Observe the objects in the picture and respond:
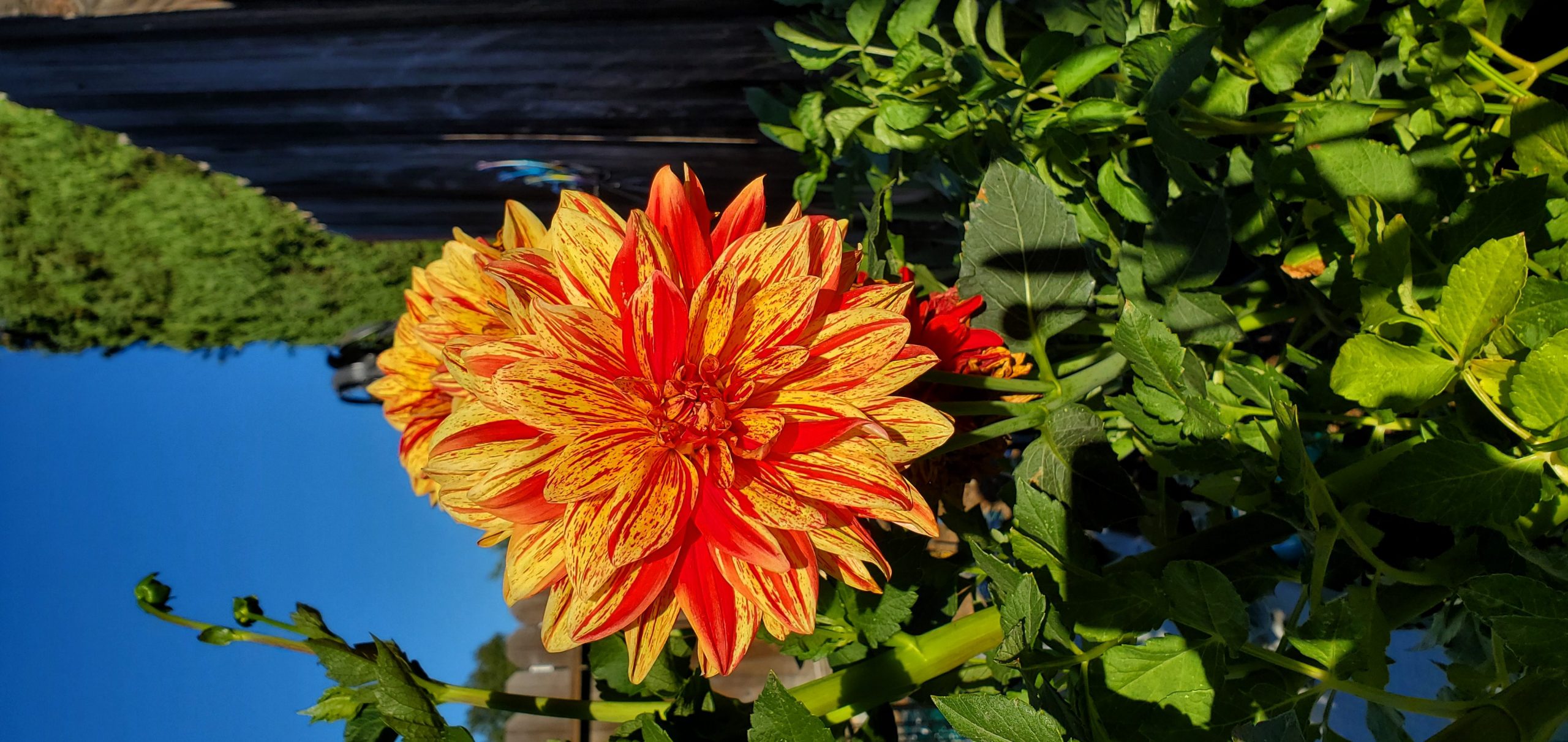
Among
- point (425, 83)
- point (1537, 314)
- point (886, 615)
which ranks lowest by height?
point (1537, 314)

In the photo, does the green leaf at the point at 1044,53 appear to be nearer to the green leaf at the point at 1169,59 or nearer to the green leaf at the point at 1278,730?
the green leaf at the point at 1169,59

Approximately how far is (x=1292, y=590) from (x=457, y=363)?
0.97m

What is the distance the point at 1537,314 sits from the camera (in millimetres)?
438

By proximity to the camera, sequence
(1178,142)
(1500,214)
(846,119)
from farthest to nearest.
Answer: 1. (846,119)
2. (1178,142)
3. (1500,214)

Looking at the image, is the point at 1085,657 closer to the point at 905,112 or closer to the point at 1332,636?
the point at 1332,636

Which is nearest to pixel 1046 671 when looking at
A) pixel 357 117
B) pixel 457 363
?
pixel 457 363

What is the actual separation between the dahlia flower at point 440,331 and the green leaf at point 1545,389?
20.8 inches

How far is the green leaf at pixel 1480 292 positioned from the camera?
392 millimetres

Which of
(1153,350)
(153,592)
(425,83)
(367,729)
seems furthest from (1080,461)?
(425,83)

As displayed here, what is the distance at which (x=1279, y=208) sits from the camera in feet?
2.31

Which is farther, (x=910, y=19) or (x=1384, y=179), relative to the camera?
(x=910, y=19)

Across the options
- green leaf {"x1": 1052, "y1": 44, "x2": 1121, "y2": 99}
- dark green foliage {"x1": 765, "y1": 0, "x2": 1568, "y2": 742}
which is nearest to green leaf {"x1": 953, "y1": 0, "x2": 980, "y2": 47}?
dark green foliage {"x1": 765, "y1": 0, "x2": 1568, "y2": 742}

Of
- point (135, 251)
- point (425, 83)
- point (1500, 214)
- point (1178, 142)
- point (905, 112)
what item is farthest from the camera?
point (135, 251)

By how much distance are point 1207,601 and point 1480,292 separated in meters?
0.20
